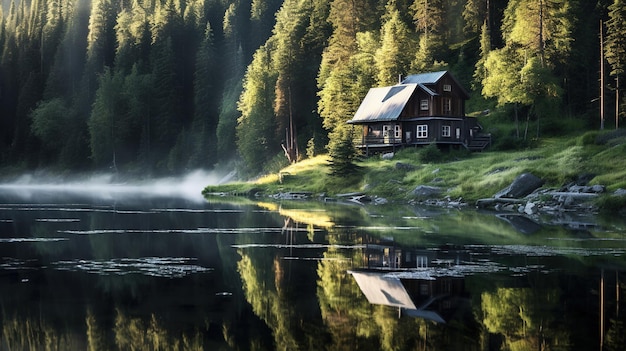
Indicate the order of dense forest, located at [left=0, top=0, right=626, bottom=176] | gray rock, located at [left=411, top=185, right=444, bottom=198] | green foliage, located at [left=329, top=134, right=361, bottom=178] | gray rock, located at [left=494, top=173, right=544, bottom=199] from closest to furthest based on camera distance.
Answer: gray rock, located at [left=494, top=173, right=544, bottom=199]
gray rock, located at [left=411, top=185, right=444, bottom=198]
green foliage, located at [left=329, top=134, right=361, bottom=178]
dense forest, located at [left=0, top=0, right=626, bottom=176]

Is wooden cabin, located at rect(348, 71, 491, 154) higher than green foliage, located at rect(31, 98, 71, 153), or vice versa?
green foliage, located at rect(31, 98, 71, 153)

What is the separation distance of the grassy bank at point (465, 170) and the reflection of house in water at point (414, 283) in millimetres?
27168

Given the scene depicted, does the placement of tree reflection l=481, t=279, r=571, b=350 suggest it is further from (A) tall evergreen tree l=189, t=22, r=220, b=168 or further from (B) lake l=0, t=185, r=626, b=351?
(A) tall evergreen tree l=189, t=22, r=220, b=168

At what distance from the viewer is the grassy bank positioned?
5322cm

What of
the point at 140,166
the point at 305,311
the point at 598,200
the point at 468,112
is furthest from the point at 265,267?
the point at 140,166

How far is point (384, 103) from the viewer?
82312 millimetres

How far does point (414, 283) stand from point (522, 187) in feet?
115

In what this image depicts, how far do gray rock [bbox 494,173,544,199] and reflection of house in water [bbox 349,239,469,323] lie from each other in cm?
2694

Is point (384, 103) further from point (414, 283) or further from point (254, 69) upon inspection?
point (414, 283)

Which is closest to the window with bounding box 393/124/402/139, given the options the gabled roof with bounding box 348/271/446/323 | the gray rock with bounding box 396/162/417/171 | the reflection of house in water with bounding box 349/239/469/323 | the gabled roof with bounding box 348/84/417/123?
the gabled roof with bounding box 348/84/417/123

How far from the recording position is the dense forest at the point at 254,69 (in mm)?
81000

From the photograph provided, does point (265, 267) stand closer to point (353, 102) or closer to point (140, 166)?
point (353, 102)

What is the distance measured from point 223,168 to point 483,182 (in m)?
59.8

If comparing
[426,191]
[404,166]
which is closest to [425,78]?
[404,166]
